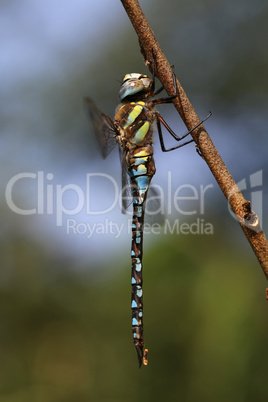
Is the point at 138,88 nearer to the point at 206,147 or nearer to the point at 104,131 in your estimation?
the point at 104,131

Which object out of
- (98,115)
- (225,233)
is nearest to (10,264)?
(225,233)

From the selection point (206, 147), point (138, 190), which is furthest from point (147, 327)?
point (206, 147)

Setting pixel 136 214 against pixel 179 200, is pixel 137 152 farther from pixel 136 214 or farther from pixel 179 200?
pixel 179 200

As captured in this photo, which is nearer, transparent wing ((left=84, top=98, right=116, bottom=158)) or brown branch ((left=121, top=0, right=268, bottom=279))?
brown branch ((left=121, top=0, right=268, bottom=279))

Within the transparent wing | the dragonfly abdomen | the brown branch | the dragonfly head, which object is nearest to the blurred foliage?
the dragonfly abdomen

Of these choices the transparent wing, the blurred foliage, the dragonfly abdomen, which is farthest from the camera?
the blurred foliage

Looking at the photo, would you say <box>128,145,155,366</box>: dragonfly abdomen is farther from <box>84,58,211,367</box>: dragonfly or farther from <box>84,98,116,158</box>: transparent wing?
<box>84,98,116,158</box>: transparent wing
